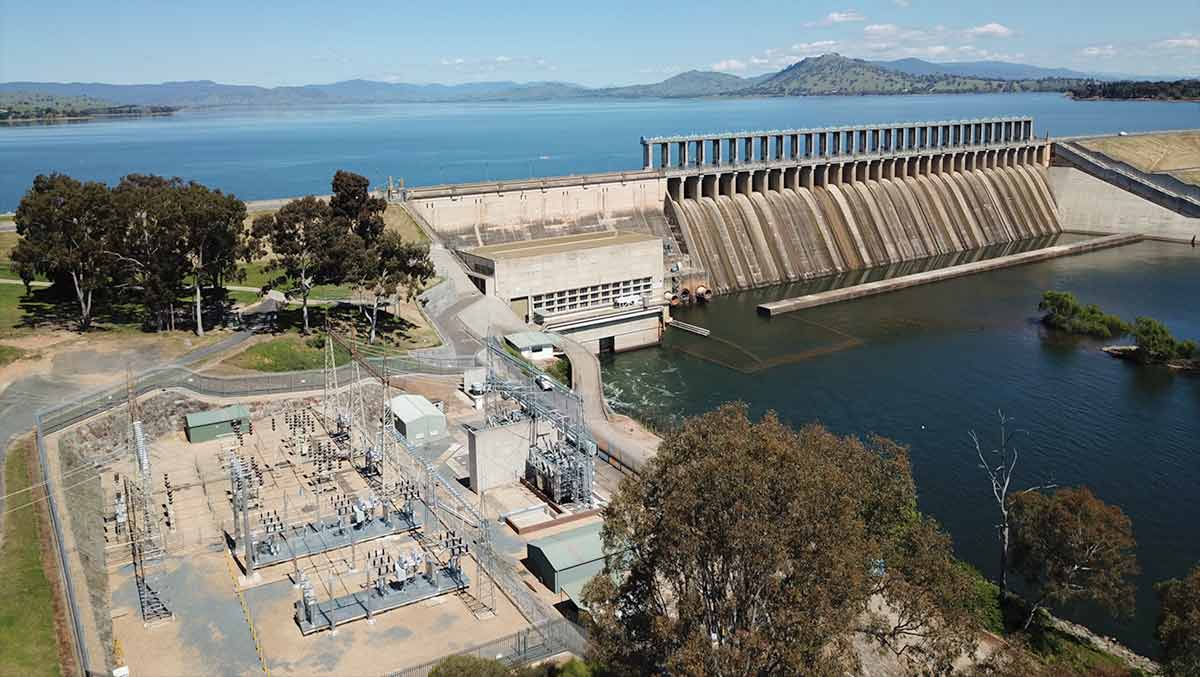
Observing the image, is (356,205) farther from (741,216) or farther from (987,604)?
(741,216)

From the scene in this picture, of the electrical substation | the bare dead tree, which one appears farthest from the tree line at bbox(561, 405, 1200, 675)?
the bare dead tree

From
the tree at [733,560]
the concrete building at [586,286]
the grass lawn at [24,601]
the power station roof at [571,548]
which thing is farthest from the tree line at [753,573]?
the concrete building at [586,286]

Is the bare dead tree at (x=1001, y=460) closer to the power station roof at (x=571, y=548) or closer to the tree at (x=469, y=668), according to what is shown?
the power station roof at (x=571, y=548)

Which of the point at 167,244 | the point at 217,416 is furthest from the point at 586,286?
the point at 217,416

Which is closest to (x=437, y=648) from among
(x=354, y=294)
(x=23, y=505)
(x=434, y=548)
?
(x=434, y=548)

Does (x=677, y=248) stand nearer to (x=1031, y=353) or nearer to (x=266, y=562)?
(x=1031, y=353)

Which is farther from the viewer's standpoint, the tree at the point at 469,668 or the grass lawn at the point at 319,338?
the grass lawn at the point at 319,338
